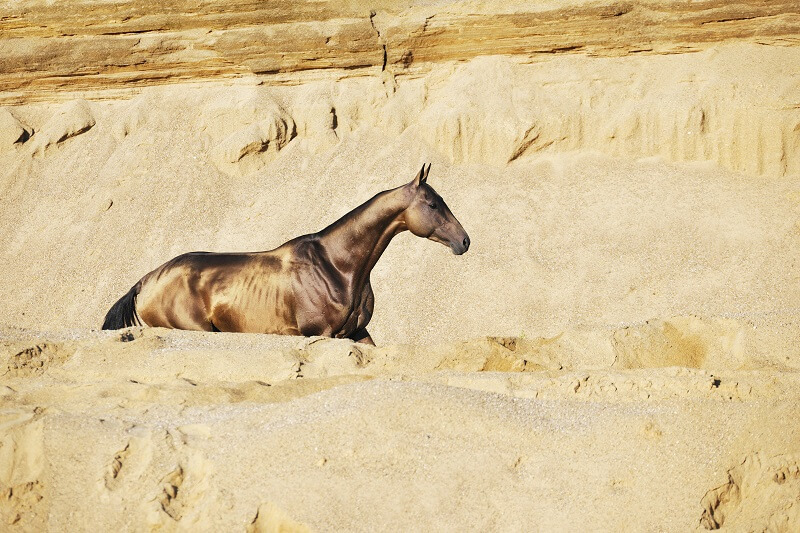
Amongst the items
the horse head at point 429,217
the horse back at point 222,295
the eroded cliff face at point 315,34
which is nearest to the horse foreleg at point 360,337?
the horse back at point 222,295

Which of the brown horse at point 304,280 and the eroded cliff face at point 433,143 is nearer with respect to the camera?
the brown horse at point 304,280

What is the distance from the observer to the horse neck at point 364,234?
1073cm

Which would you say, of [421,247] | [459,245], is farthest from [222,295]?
[421,247]

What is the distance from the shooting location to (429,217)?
10.8 m

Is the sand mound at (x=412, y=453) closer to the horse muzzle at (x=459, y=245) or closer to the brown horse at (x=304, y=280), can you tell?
the brown horse at (x=304, y=280)

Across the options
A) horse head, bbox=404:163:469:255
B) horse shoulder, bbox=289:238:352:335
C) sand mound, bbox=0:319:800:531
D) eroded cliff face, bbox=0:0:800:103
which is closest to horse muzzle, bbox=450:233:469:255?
horse head, bbox=404:163:469:255

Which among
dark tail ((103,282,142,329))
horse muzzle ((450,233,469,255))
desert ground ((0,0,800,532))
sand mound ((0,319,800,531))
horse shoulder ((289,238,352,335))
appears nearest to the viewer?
sand mound ((0,319,800,531))

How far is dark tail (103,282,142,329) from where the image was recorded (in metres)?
11.2

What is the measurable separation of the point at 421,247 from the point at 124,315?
25.7 feet

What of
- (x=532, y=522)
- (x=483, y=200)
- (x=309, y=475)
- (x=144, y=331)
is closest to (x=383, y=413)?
(x=309, y=475)

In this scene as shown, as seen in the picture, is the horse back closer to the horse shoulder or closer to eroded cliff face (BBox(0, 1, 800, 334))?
the horse shoulder

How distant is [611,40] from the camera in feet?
65.1

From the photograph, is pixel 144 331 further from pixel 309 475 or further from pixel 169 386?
pixel 309 475

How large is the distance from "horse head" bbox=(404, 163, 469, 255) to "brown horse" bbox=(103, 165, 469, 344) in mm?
10
